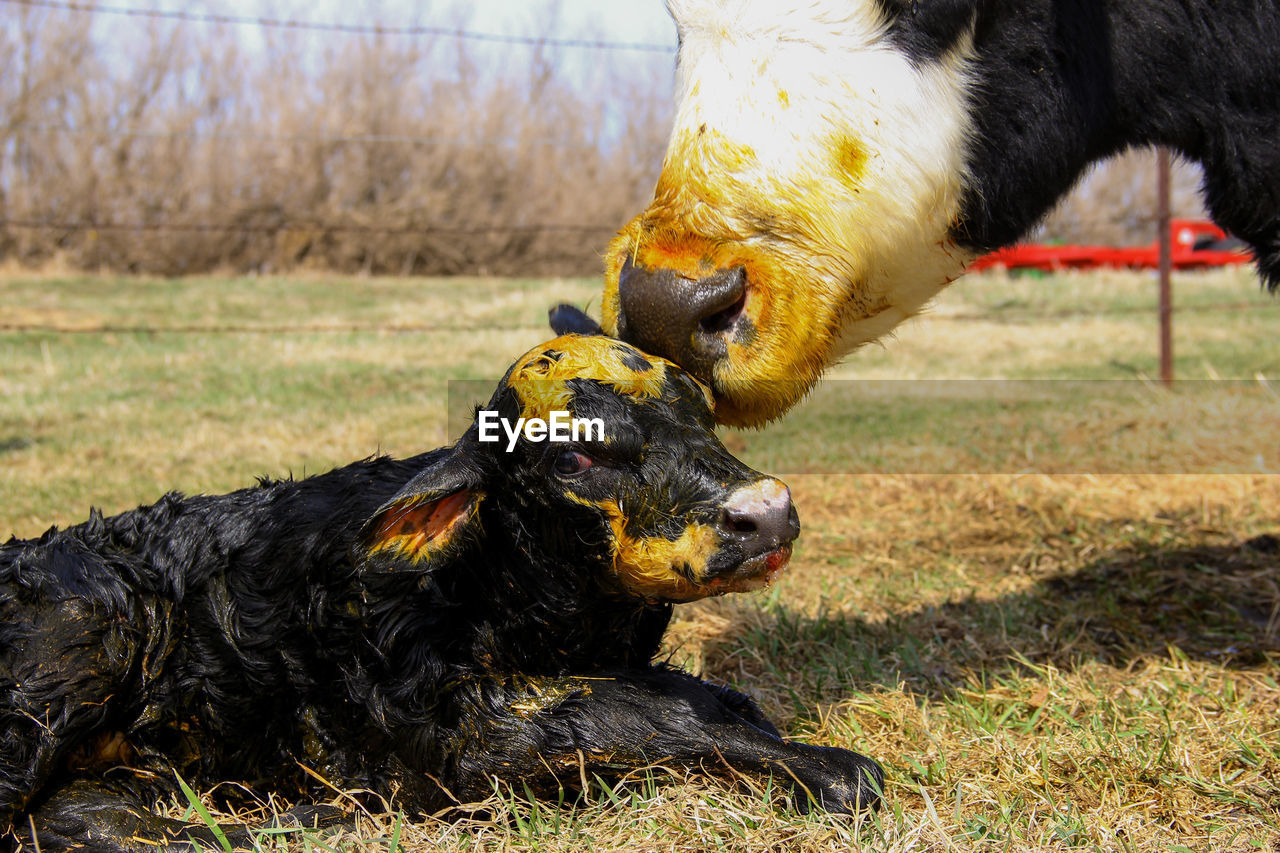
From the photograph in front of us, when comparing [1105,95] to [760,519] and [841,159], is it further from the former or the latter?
[760,519]

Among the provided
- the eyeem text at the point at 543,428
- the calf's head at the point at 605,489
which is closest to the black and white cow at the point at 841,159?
the calf's head at the point at 605,489

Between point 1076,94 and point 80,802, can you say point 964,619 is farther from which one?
point 80,802

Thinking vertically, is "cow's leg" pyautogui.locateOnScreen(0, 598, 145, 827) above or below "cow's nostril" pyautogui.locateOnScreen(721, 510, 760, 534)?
below

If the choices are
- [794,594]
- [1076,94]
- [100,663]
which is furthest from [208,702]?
[1076,94]

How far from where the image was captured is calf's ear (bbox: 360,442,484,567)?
2.37 metres

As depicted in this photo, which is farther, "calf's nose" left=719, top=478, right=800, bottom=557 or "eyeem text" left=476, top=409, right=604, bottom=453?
"eyeem text" left=476, top=409, right=604, bottom=453

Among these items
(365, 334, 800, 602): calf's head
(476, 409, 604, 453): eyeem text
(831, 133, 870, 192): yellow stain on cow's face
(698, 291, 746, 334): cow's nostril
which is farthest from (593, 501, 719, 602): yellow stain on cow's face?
(831, 133, 870, 192): yellow stain on cow's face

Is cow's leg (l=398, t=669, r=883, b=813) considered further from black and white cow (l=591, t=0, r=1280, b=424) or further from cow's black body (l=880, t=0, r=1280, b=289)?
cow's black body (l=880, t=0, r=1280, b=289)

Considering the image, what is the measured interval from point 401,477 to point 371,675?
0.58 m

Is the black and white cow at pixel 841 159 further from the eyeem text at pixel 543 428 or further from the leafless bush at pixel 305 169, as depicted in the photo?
the leafless bush at pixel 305 169

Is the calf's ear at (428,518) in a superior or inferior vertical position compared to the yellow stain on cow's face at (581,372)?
inferior

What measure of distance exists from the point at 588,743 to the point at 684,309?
0.96 meters

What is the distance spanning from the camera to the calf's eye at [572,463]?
235 cm

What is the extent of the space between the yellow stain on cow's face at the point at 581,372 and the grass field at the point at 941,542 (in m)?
0.86
